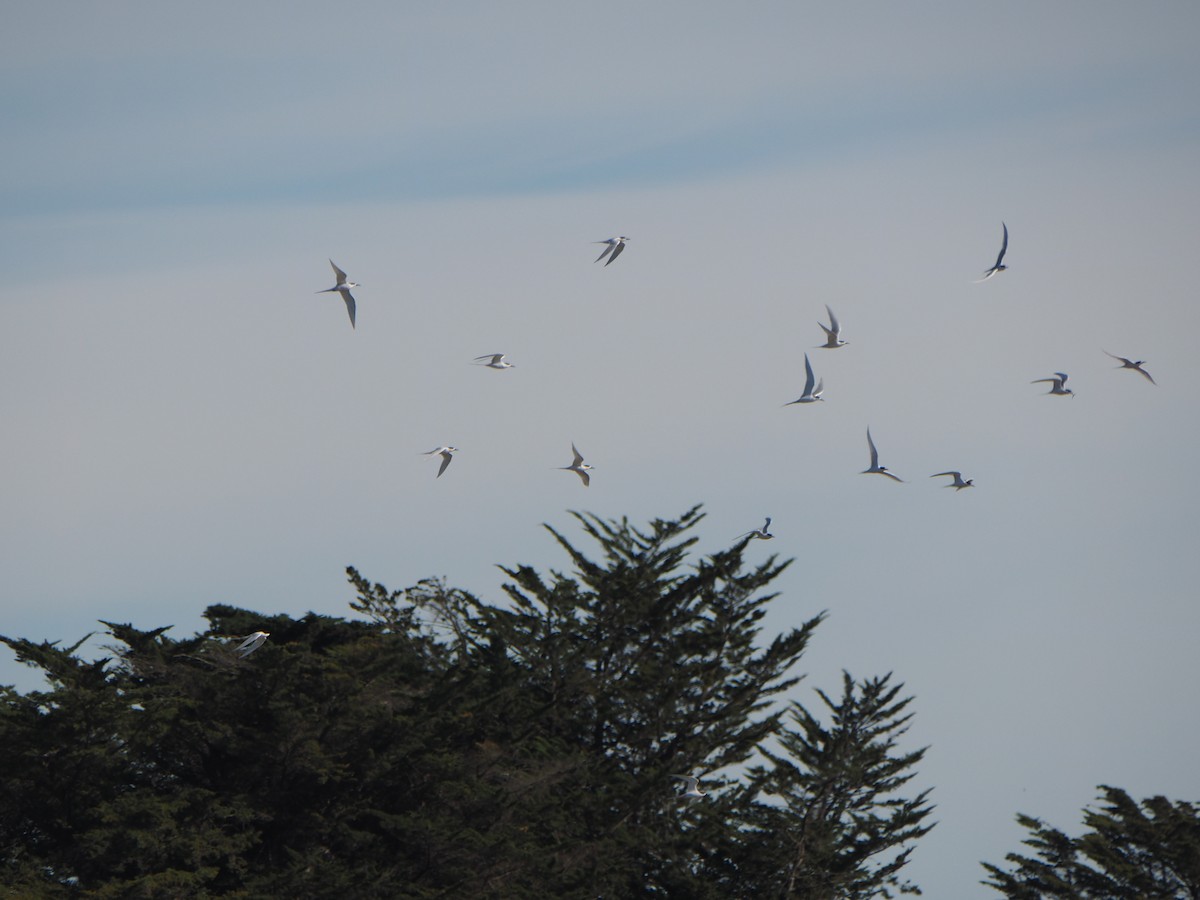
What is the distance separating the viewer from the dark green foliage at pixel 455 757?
1433 inches

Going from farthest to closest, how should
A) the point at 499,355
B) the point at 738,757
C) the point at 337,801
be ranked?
the point at 738,757 → the point at 499,355 → the point at 337,801

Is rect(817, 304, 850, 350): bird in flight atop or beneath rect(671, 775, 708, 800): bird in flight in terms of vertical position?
atop

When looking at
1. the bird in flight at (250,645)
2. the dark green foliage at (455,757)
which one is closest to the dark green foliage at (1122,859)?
the dark green foliage at (455,757)

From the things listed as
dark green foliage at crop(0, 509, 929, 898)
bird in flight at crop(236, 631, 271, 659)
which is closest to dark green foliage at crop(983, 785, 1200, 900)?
dark green foliage at crop(0, 509, 929, 898)

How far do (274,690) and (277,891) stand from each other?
3.91 metres

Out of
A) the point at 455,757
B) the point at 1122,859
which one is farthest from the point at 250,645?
the point at 1122,859

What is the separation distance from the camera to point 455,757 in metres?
40.3

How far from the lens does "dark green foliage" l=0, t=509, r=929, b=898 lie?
36.4 meters

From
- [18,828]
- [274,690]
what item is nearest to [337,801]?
[274,690]

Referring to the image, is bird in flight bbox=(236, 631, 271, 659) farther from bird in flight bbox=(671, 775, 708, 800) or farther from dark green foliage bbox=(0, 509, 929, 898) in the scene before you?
bird in flight bbox=(671, 775, 708, 800)

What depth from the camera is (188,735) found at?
38.5 m

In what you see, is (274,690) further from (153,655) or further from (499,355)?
(499,355)

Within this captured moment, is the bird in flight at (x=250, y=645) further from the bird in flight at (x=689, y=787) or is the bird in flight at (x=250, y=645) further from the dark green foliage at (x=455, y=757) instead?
the bird in flight at (x=689, y=787)

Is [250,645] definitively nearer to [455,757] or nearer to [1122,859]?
[455,757]
